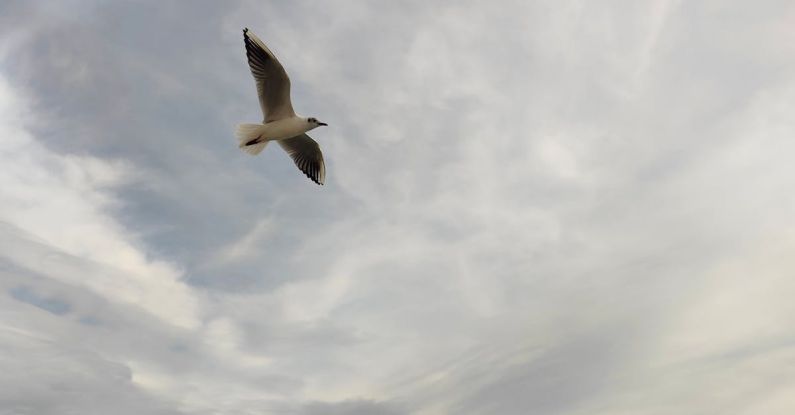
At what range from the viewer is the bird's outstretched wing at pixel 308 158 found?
122 feet

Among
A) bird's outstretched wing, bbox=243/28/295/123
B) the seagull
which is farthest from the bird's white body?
bird's outstretched wing, bbox=243/28/295/123

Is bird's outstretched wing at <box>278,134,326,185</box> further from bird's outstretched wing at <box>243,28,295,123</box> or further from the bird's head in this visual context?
bird's outstretched wing at <box>243,28,295,123</box>

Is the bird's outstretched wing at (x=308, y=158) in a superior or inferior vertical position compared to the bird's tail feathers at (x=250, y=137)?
superior

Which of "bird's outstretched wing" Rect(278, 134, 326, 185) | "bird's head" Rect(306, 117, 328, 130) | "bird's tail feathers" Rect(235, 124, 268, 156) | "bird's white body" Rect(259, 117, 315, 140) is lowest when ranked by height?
"bird's tail feathers" Rect(235, 124, 268, 156)

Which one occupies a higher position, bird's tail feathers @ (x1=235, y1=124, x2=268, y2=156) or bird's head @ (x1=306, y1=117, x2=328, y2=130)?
bird's head @ (x1=306, y1=117, x2=328, y2=130)

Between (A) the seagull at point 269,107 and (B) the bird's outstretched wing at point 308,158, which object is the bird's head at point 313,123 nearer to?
(A) the seagull at point 269,107

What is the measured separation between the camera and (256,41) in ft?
103

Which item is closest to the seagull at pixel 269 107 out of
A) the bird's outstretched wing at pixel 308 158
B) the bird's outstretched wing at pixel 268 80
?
the bird's outstretched wing at pixel 268 80

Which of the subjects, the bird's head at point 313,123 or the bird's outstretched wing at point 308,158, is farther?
the bird's outstretched wing at point 308,158

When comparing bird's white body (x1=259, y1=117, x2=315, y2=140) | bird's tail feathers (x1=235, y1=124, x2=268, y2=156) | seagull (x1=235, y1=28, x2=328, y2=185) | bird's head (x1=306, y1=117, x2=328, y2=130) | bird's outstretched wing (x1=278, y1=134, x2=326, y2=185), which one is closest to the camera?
seagull (x1=235, y1=28, x2=328, y2=185)

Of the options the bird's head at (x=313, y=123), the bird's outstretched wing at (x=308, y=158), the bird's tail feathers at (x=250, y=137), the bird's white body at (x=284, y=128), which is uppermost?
the bird's outstretched wing at (x=308, y=158)

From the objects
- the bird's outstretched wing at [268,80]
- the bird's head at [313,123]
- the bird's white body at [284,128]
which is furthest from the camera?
the bird's head at [313,123]

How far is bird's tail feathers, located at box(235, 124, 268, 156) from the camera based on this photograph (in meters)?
33.3

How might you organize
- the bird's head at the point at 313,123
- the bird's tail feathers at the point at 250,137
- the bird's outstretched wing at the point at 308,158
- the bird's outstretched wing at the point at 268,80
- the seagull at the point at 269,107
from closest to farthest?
the bird's outstretched wing at the point at 268,80 → the seagull at the point at 269,107 → the bird's tail feathers at the point at 250,137 → the bird's head at the point at 313,123 → the bird's outstretched wing at the point at 308,158
